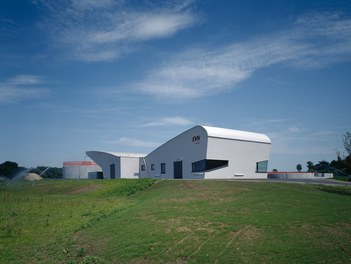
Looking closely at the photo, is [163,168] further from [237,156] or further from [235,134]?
[235,134]

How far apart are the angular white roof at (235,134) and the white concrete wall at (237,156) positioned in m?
0.52

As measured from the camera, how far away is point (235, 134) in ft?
154

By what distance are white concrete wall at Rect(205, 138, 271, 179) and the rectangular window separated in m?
0.41

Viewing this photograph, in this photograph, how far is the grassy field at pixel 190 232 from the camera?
10750mm

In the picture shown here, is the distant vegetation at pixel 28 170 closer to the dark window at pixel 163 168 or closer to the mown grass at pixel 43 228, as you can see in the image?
the dark window at pixel 163 168

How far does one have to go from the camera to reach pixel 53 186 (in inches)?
1598

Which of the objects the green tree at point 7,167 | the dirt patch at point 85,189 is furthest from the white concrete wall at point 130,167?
the green tree at point 7,167

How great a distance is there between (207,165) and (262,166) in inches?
463

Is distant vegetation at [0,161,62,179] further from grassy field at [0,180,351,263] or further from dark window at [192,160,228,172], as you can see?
grassy field at [0,180,351,263]

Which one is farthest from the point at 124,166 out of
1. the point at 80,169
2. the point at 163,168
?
the point at 80,169

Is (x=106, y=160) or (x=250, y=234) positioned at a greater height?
(x=106, y=160)

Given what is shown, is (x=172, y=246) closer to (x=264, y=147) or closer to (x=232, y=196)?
(x=232, y=196)

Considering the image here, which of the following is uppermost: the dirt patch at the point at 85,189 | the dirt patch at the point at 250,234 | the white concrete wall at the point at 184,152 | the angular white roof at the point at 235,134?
the angular white roof at the point at 235,134

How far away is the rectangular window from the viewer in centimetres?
4269
